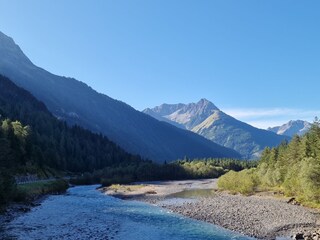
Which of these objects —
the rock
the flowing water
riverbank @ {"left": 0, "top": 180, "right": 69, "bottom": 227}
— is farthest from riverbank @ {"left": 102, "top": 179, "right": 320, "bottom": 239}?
riverbank @ {"left": 0, "top": 180, "right": 69, "bottom": 227}

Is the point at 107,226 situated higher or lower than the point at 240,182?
lower

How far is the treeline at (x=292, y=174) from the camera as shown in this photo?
8181 centimetres

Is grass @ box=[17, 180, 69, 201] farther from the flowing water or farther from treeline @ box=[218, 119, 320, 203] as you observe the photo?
treeline @ box=[218, 119, 320, 203]

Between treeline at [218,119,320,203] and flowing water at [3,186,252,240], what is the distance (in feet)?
106

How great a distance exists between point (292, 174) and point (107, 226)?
2461 inches

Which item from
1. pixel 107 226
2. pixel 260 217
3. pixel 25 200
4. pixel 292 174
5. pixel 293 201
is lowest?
pixel 107 226

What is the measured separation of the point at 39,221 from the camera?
5900 cm

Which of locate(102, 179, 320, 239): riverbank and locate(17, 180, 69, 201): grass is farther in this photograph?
locate(17, 180, 69, 201): grass

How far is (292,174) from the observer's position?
334ft

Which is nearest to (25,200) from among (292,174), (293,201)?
(293,201)

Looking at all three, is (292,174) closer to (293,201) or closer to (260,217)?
(293,201)

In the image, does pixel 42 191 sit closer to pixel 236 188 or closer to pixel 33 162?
pixel 33 162

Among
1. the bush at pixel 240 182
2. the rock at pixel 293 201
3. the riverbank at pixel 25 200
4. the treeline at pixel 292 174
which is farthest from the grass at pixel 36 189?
the rock at pixel 293 201

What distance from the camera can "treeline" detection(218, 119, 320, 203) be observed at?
268 feet
